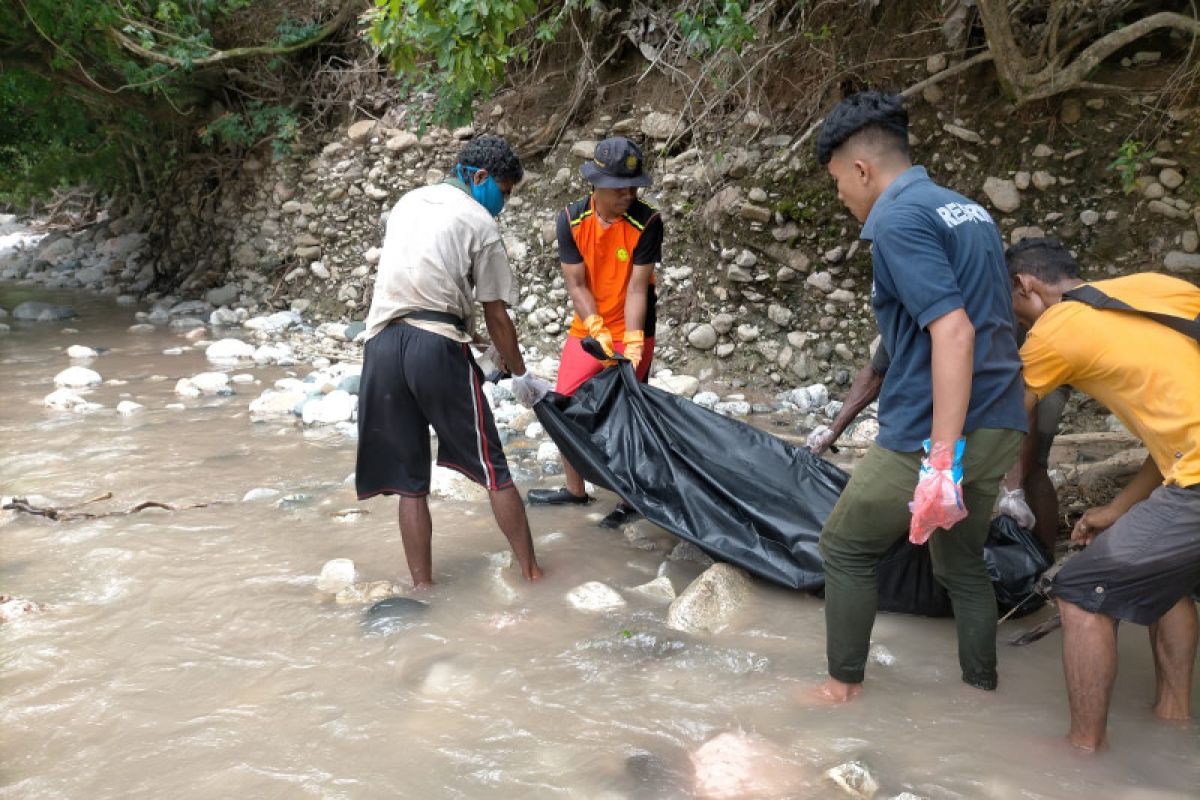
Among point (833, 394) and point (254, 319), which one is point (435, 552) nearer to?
point (833, 394)

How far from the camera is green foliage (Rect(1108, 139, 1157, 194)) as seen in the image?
14.6ft

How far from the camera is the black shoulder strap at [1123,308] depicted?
2.07m

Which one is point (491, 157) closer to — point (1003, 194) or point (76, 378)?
point (1003, 194)

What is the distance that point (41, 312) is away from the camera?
9523 mm

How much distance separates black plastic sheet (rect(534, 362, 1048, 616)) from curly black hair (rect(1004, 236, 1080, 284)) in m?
0.83

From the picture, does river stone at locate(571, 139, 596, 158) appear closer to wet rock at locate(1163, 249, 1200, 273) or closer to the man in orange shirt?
the man in orange shirt

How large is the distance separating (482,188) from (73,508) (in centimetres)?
234

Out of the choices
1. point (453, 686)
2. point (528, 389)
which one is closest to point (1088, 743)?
point (453, 686)

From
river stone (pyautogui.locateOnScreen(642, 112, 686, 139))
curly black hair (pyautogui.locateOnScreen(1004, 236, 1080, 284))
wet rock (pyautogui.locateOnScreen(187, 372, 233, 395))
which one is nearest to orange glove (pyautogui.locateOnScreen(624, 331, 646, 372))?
curly black hair (pyautogui.locateOnScreen(1004, 236, 1080, 284))

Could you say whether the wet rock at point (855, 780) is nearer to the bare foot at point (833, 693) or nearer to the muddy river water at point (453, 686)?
the muddy river water at point (453, 686)

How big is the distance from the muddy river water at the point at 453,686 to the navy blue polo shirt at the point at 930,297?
766 millimetres

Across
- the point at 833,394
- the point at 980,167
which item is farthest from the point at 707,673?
the point at 980,167

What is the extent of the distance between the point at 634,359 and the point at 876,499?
1683mm

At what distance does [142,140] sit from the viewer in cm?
1064
